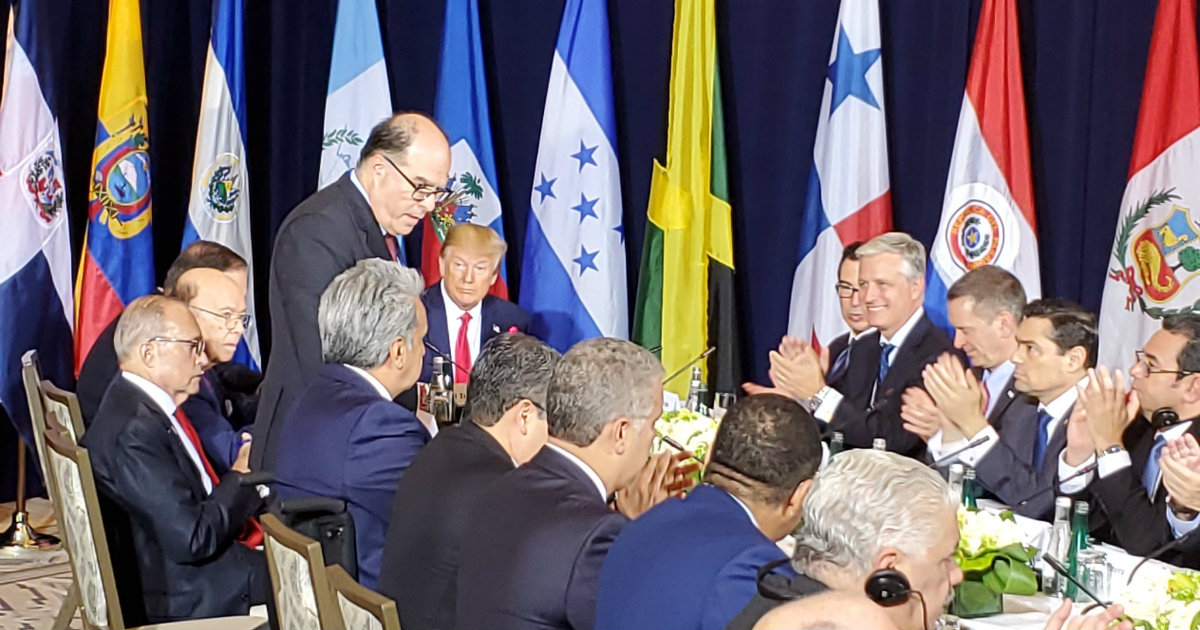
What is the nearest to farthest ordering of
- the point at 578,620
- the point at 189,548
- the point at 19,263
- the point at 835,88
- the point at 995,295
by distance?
the point at 578,620, the point at 189,548, the point at 995,295, the point at 835,88, the point at 19,263

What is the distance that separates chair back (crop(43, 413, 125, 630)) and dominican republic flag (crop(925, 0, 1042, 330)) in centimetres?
326

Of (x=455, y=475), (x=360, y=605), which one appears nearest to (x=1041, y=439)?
(x=455, y=475)

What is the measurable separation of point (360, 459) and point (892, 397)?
2183mm

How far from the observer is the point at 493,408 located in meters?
3.03

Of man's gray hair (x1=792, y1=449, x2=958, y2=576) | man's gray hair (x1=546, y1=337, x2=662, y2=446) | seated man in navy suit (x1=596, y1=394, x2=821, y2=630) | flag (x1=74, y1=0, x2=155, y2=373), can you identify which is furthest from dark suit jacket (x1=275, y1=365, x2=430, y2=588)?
flag (x1=74, y1=0, x2=155, y2=373)

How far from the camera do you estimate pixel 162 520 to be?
3.55 meters

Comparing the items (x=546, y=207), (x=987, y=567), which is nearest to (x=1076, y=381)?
(x=987, y=567)

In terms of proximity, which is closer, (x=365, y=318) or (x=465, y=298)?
(x=365, y=318)

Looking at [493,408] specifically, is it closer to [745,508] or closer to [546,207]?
[745,508]

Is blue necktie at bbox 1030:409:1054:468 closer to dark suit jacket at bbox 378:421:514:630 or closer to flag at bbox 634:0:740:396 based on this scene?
dark suit jacket at bbox 378:421:514:630

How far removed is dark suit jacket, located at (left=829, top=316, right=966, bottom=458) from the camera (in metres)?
4.59

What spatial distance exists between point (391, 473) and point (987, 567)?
1.24 meters

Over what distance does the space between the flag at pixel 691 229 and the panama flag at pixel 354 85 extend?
4.67ft

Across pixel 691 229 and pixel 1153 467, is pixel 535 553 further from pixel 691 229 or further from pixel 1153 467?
pixel 691 229
